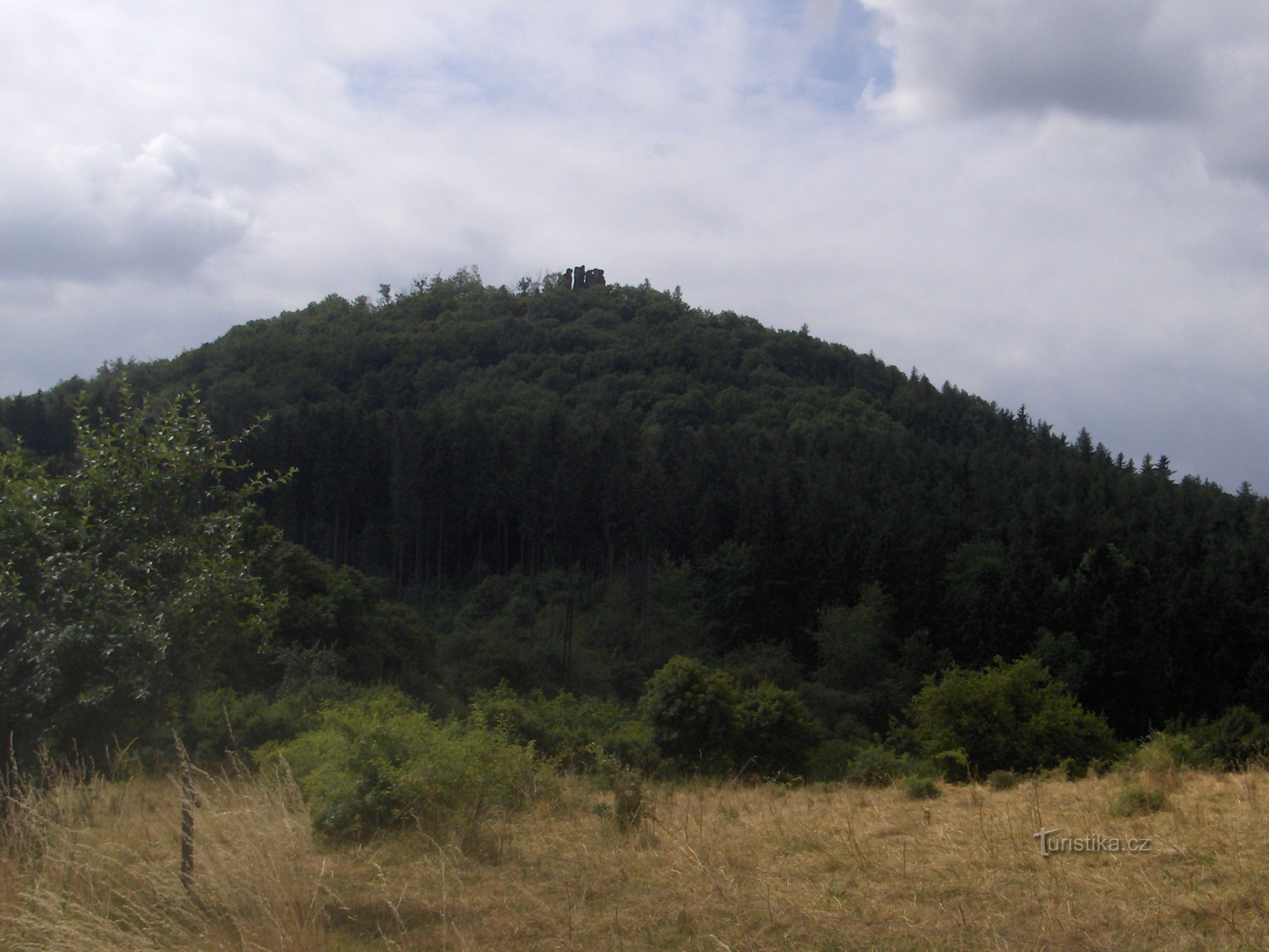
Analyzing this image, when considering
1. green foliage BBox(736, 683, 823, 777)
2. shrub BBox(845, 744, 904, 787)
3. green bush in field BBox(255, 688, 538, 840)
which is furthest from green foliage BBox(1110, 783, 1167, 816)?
green foliage BBox(736, 683, 823, 777)

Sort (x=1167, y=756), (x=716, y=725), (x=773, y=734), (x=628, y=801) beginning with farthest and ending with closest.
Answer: (x=773, y=734)
(x=716, y=725)
(x=1167, y=756)
(x=628, y=801)

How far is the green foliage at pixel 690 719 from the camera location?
23844 mm

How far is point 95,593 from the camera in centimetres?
744

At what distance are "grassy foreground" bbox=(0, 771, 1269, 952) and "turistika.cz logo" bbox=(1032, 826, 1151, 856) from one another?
0.31ft

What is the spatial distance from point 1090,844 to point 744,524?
51548 mm

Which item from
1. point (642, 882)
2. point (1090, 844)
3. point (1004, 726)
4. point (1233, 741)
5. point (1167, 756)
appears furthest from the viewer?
point (1233, 741)

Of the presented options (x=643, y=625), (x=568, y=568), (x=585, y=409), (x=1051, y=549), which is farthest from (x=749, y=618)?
(x=585, y=409)

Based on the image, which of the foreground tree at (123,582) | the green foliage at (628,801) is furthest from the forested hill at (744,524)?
the foreground tree at (123,582)

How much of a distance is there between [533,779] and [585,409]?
226 ft

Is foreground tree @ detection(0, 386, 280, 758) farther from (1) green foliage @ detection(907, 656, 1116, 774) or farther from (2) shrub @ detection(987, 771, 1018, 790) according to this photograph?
(1) green foliage @ detection(907, 656, 1116, 774)

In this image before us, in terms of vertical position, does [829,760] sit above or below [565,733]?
below

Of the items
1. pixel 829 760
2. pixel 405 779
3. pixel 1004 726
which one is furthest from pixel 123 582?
pixel 829 760

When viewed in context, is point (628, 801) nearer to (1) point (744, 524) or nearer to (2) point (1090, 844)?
(2) point (1090, 844)

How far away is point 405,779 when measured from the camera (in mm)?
10062
